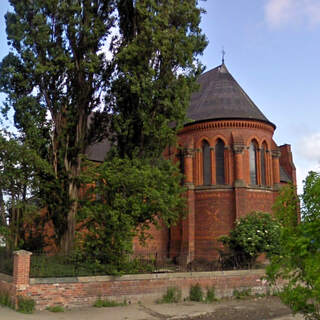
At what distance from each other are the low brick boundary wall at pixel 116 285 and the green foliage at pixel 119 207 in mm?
706

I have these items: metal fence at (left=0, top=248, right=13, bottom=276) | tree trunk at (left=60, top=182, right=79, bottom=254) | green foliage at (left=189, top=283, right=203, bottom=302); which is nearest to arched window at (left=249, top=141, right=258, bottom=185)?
green foliage at (left=189, top=283, right=203, bottom=302)

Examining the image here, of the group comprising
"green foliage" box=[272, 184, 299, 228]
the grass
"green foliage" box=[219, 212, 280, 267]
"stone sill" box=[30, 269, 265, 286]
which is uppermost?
"green foliage" box=[272, 184, 299, 228]

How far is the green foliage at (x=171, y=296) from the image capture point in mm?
13312

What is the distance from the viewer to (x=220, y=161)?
24203mm

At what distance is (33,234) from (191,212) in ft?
34.7

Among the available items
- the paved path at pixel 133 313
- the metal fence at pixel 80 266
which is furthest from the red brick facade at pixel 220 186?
the paved path at pixel 133 313

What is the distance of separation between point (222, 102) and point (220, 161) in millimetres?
4040

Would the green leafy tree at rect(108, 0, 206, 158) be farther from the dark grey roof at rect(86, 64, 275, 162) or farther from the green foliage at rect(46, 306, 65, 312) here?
the dark grey roof at rect(86, 64, 275, 162)

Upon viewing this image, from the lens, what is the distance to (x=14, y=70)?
14812 millimetres

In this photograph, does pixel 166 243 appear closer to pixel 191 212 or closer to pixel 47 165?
pixel 191 212

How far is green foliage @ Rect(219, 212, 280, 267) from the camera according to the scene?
16938 millimetres

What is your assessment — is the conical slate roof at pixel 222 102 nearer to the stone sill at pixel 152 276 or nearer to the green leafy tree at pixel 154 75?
the green leafy tree at pixel 154 75

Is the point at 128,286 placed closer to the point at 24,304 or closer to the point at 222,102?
the point at 24,304

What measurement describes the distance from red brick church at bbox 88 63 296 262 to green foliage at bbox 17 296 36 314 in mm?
13341
